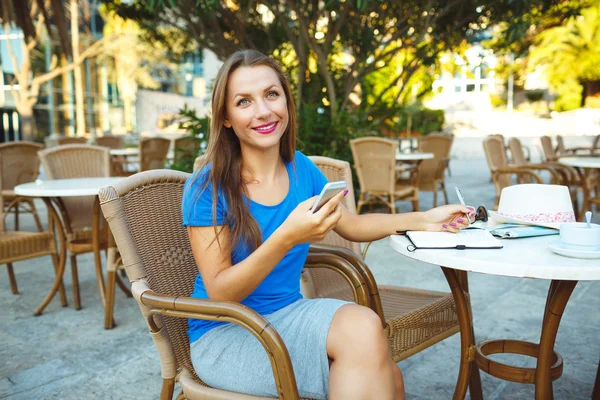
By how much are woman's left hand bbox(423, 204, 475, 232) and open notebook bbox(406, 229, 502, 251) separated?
0.03 metres

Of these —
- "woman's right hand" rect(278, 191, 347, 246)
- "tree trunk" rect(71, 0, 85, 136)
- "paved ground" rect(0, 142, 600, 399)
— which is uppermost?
"tree trunk" rect(71, 0, 85, 136)

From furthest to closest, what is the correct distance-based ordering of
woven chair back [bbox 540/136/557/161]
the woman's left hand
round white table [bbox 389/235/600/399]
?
woven chair back [bbox 540/136/557/161] → the woman's left hand → round white table [bbox 389/235/600/399]

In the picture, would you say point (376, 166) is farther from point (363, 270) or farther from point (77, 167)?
point (363, 270)

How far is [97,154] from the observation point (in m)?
3.97

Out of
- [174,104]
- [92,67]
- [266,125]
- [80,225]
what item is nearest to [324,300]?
[266,125]

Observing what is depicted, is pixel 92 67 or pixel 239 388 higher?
pixel 92 67

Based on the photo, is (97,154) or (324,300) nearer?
(324,300)

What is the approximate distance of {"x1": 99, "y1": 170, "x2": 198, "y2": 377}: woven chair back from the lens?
1.52 metres

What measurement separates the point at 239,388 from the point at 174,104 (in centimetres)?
1285

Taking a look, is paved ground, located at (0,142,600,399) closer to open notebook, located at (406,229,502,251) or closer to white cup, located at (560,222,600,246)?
open notebook, located at (406,229,502,251)

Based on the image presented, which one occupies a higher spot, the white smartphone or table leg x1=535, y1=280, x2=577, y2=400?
the white smartphone

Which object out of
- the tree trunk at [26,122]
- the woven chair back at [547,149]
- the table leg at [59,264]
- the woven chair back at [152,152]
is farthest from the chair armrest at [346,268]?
the tree trunk at [26,122]

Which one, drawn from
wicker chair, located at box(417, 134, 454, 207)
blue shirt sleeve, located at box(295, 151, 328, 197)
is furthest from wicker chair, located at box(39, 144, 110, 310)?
wicker chair, located at box(417, 134, 454, 207)

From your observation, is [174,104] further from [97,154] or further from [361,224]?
[361,224]
